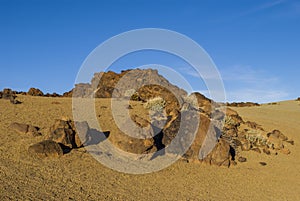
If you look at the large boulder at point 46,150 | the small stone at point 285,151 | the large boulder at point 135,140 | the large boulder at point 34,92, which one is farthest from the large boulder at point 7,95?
the small stone at point 285,151

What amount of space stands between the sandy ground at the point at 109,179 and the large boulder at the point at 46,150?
0.27 meters

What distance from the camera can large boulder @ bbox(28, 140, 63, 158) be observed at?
39.9 feet

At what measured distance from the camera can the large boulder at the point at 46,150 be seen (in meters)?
12.2

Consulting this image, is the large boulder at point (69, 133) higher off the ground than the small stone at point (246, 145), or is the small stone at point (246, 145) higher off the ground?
the large boulder at point (69, 133)

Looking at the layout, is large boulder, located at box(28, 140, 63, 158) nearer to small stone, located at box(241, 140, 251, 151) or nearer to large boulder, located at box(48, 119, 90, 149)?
large boulder, located at box(48, 119, 90, 149)

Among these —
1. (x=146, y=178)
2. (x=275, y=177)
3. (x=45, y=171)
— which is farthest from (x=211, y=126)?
(x=45, y=171)

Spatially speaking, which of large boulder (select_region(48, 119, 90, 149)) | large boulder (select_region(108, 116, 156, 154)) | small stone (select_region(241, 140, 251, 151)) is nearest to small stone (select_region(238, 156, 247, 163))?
small stone (select_region(241, 140, 251, 151))

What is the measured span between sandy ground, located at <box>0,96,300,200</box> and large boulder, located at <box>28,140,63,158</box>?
0.89ft

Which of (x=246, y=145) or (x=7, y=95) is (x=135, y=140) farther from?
(x=7, y=95)

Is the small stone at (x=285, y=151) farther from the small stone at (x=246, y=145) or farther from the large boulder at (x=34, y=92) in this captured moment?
the large boulder at (x=34, y=92)

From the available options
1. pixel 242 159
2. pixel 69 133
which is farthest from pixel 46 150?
pixel 242 159

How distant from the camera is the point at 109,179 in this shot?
37.8ft

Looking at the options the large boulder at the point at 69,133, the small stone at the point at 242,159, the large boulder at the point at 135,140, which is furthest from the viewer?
the small stone at the point at 242,159

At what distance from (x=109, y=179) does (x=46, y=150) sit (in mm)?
2579
